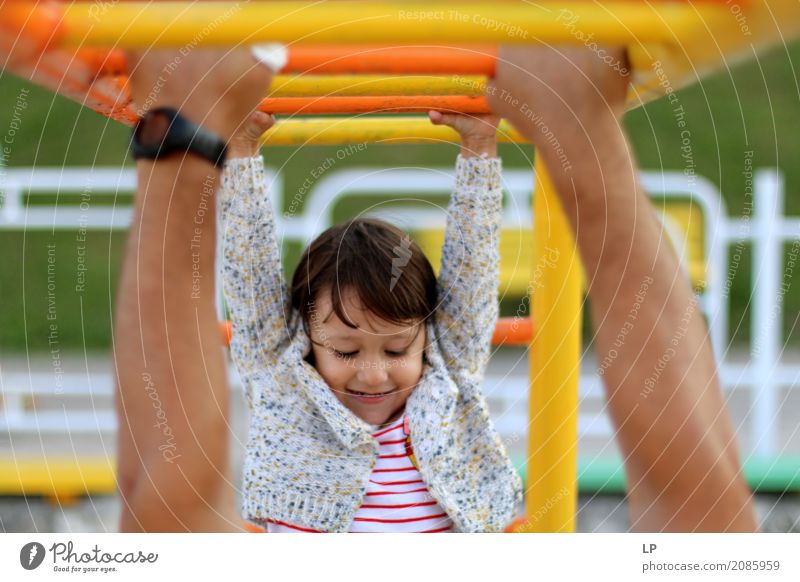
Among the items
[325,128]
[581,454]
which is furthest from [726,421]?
[581,454]

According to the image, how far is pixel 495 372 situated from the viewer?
88.3 inches

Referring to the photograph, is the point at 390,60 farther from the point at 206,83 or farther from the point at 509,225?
the point at 509,225

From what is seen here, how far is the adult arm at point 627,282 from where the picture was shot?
19.8 inches

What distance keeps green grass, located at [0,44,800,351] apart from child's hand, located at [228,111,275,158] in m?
1.38

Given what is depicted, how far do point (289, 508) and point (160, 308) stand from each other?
0.23 metres

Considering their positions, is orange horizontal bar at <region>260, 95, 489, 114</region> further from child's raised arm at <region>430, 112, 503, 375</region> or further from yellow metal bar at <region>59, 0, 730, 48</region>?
yellow metal bar at <region>59, 0, 730, 48</region>

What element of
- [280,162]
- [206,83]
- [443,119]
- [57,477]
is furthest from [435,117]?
[280,162]

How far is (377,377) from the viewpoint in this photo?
71 cm

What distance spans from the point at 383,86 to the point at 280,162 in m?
2.05

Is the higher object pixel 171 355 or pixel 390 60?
pixel 390 60

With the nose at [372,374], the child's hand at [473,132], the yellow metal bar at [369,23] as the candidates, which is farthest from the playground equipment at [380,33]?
the nose at [372,374]

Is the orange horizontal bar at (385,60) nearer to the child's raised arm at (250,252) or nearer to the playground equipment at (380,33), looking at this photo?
the playground equipment at (380,33)

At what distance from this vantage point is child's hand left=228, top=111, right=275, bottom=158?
0.68 m
